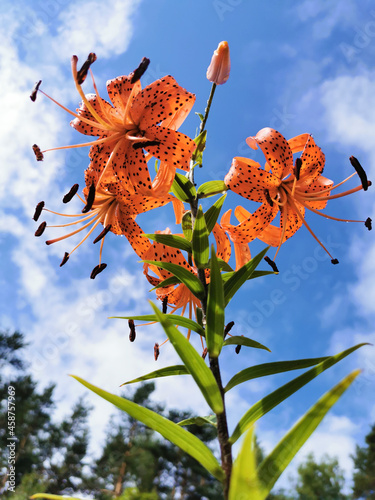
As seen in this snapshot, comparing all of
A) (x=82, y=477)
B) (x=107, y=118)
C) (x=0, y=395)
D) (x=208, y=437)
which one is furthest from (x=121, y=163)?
(x=82, y=477)

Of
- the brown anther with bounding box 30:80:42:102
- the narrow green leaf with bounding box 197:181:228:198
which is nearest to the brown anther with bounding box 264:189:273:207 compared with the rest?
the narrow green leaf with bounding box 197:181:228:198

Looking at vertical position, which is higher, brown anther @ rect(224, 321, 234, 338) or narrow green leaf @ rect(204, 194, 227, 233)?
narrow green leaf @ rect(204, 194, 227, 233)

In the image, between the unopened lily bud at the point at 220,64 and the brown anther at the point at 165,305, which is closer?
the unopened lily bud at the point at 220,64

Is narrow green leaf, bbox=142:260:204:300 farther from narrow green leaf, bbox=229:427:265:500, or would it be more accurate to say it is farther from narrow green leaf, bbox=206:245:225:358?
narrow green leaf, bbox=229:427:265:500

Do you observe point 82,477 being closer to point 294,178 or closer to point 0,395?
point 0,395

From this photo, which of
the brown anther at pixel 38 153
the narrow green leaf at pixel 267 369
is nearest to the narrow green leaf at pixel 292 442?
the narrow green leaf at pixel 267 369

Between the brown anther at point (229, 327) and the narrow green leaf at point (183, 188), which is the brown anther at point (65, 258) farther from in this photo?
the brown anther at point (229, 327)

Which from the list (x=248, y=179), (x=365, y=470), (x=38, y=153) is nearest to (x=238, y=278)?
(x=248, y=179)
